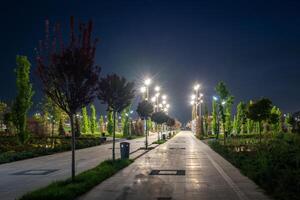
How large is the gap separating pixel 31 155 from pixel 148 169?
10997 millimetres

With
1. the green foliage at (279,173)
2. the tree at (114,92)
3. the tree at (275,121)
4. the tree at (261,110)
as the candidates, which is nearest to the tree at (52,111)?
the tree at (275,121)

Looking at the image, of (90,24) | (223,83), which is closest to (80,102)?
(90,24)

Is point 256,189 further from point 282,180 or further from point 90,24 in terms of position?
point 90,24

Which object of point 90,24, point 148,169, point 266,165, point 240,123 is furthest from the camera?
point 240,123

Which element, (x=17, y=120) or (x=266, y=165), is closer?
(x=266, y=165)

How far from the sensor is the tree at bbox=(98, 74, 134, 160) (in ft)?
69.4

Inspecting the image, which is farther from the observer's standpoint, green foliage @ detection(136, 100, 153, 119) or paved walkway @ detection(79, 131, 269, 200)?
green foliage @ detection(136, 100, 153, 119)

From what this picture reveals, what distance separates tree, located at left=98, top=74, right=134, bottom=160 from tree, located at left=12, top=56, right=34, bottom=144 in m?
13.0

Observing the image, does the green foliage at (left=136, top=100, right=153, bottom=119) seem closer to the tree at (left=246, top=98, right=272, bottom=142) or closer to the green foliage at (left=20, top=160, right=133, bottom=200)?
the tree at (left=246, top=98, right=272, bottom=142)

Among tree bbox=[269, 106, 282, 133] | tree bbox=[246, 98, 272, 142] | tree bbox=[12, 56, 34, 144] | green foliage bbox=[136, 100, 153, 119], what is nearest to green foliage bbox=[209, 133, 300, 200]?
tree bbox=[246, 98, 272, 142]

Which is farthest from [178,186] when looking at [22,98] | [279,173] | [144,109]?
[144,109]

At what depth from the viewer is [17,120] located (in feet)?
105

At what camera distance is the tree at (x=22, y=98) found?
32000 mm

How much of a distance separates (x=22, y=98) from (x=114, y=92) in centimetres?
1390
